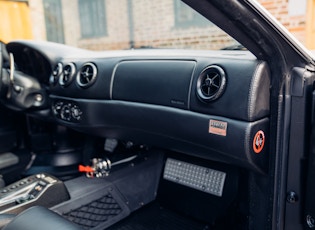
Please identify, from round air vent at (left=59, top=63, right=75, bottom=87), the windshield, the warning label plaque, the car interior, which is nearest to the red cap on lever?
the car interior

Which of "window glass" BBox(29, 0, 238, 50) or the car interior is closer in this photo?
the car interior

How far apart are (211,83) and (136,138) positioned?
0.60 m

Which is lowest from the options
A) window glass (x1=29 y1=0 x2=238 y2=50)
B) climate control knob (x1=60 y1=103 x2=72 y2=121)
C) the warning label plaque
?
climate control knob (x1=60 y1=103 x2=72 y2=121)

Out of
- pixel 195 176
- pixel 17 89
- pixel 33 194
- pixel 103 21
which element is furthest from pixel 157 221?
pixel 103 21

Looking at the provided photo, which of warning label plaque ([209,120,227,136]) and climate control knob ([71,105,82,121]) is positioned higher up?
warning label plaque ([209,120,227,136])

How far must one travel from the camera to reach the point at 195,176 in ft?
5.97

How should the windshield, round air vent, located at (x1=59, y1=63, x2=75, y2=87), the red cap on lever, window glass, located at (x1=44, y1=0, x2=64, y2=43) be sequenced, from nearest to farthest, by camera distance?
round air vent, located at (x1=59, y1=63, x2=75, y2=87) < the red cap on lever < the windshield < window glass, located at (x1=44, y1=0, x2=64, y2=43)

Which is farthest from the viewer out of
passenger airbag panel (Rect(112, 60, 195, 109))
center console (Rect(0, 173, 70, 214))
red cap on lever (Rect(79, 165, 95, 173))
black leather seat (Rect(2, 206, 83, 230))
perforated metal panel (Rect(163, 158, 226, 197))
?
red cap on lever (Rect(79, 165, 95, 173))

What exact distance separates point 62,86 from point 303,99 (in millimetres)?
1257

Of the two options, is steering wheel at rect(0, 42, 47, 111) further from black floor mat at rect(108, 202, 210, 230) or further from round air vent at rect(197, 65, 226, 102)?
round air vent at rect(197, 65, 226, 102)

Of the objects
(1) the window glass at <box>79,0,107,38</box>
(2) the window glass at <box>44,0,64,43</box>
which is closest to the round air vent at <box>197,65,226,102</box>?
(1) the window glass at <box>79,0,107,38</box>

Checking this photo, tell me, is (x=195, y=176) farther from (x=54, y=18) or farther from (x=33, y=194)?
(x=54, y=18)

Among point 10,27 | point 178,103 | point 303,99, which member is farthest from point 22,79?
point 10,27

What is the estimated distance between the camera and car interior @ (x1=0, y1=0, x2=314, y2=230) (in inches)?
46.3
